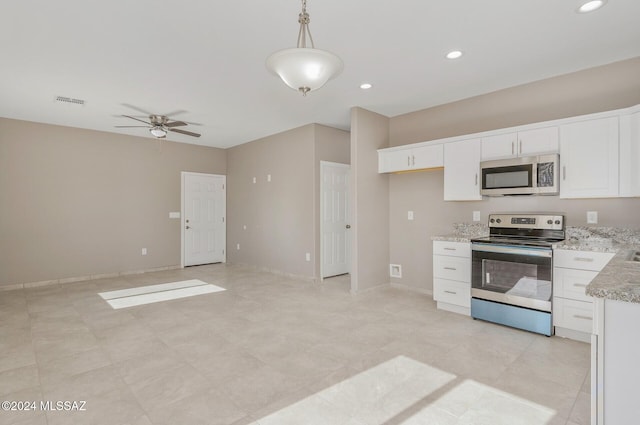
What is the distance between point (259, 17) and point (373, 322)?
3.02 meters

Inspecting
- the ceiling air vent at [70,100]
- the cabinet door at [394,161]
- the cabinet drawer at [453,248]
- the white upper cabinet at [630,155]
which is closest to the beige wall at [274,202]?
the cabinet door at [394,161]

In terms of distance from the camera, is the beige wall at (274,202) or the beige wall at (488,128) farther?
the beige wall at (274,202)

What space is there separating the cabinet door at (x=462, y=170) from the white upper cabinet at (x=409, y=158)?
14cm

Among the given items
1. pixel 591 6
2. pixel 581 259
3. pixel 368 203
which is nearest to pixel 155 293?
pixel 368 203

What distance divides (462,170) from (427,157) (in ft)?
1.63

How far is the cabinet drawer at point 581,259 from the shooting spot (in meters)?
2.87

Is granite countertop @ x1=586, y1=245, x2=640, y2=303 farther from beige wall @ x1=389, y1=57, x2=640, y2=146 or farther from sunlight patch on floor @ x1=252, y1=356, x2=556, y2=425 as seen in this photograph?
beige wall @ x1=389, y1=57, x2=640, y2=146

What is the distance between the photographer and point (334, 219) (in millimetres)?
5859

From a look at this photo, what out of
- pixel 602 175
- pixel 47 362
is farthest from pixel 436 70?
pixel 47 362

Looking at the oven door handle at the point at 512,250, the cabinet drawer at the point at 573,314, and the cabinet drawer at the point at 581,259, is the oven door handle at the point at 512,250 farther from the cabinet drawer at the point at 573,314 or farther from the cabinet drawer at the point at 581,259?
the cabinet drawer at the point at 573,314

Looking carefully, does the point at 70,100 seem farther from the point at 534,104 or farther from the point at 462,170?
the point at 534,104

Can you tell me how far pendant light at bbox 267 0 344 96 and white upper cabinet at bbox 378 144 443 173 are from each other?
2726 millimetres

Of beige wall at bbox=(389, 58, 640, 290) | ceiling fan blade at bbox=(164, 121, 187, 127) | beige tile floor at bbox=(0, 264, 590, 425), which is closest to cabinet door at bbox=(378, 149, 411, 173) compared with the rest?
beige wall at bbox=(389, 58, 640, 290)

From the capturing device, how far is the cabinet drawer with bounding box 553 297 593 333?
9.61 feet
